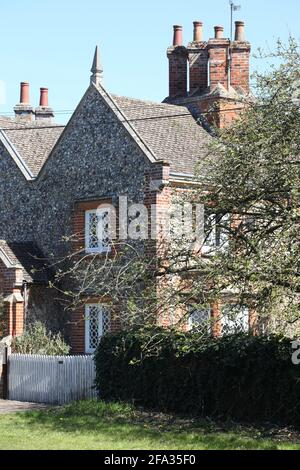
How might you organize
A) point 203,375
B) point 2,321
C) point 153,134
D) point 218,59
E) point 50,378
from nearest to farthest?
point 203,375 → point 50,378 → point 2,321 → point 153,134 → point 218,59

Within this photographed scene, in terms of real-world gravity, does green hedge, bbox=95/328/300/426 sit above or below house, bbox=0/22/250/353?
below

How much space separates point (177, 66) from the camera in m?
37.3

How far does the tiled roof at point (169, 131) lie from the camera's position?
3052 cm

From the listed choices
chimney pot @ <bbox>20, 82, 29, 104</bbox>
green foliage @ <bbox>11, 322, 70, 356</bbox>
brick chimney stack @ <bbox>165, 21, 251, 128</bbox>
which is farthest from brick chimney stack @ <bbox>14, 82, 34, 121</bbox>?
green foliage @ <bbox>11, 322, 70, 356</bbox>

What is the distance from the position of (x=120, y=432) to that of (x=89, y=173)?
13139 millimetres

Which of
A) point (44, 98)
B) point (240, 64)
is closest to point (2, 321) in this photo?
point (240, 64)

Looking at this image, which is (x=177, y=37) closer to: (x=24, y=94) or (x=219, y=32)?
(x=219, y=32)

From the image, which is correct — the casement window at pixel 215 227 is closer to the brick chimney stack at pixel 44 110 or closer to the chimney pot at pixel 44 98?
the brick chimney stack at pixel 44 110

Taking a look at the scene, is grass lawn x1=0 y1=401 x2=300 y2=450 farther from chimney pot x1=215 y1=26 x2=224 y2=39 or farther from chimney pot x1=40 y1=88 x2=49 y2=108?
chimney pot x1=40 y1=88 x2=49 y2=108

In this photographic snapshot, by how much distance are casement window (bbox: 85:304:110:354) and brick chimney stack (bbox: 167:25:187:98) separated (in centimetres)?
1051

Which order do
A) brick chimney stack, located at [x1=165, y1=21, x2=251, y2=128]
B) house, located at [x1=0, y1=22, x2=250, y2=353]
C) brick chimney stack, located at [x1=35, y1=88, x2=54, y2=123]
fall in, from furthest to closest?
brick chimney stack, located at [x1=35, y1=88, x2=54, y2=123] < brick chimney stack, located at [x1=165, y1=21, x2=251, y2=128] < house, located at [x1=0, y1=22, x2=250, y2=353]

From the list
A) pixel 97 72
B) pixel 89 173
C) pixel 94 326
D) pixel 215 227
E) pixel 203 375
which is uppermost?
pixel 97 72

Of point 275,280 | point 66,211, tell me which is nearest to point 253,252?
point 275,280

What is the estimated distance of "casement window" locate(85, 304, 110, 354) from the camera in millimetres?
30281
